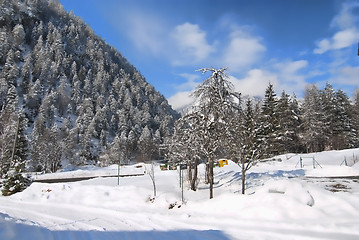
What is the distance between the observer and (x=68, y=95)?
10238cm

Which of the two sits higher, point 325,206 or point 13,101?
point 13,101

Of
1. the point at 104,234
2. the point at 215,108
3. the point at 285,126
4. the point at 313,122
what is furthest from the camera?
the point at 285,126

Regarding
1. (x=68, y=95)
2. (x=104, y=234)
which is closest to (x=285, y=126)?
(x=104, y=234)

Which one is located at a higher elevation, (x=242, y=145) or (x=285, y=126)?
(x=285, y=126)

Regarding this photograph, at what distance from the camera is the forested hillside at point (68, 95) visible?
69.5 metres

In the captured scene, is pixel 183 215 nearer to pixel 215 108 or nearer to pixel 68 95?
pixel 215 108

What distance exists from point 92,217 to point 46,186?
7.32 metres

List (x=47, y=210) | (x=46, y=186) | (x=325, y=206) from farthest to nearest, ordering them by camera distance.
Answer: (x=46, y=186)
(x=47, y=210)
(x=325, y=206)

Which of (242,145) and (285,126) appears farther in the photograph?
(285,126)

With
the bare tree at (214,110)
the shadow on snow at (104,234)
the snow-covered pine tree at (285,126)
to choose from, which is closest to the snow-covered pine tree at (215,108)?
the bare tree at (214,110)

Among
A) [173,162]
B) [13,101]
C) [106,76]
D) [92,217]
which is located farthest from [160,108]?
[92,217]

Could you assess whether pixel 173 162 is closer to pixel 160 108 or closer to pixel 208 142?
pixel 208 142

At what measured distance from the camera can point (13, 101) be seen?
2965 inches

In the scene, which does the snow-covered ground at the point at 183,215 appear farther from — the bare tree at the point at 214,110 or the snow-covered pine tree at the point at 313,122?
the snow-covered pine tree at the point at 313,122
